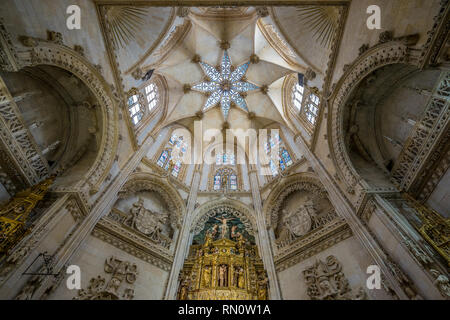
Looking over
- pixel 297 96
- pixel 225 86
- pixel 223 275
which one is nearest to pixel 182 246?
pixel 223 275

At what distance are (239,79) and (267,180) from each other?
36.5 ft

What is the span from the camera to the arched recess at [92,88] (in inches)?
257

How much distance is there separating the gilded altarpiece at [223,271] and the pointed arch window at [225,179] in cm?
470

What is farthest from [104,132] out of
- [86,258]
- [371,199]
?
[371,199]

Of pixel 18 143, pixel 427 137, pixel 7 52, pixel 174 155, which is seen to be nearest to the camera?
pixel 7 52

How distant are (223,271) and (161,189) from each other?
21.8 feet

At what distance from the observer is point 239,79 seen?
21172 mm

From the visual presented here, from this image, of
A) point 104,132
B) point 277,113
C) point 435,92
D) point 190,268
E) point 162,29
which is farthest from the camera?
point 277,113

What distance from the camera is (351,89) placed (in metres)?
8.94

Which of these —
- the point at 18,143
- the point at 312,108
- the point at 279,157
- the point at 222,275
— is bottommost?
the point at 222,275

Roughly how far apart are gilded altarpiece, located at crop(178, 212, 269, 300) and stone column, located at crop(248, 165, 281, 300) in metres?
0.27

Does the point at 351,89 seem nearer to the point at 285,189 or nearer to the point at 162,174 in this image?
the point at 285,189

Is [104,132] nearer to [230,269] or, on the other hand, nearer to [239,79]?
[230,269]

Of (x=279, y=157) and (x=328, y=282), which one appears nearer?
(x=328, y=282)
